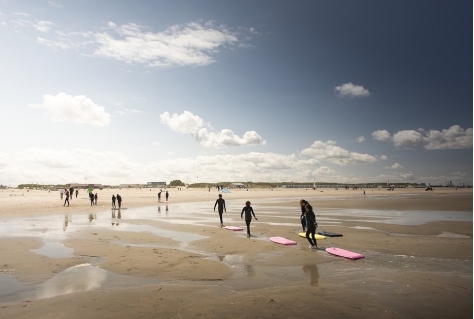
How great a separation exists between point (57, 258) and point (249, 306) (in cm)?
812

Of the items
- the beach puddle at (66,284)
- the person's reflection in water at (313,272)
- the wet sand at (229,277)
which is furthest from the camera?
the person's reflection in water at (313,272)

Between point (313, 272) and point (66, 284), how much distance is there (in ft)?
23.4

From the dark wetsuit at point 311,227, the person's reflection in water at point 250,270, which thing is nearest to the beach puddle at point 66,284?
the person's reflection in water at point 250,270

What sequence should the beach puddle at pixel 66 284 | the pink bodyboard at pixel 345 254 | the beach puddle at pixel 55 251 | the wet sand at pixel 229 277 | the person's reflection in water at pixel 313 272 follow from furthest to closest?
the beach puddle at pixel 55 251
the pink bodyboard at pixel 345 254
the person's reflection in water at pixel 313 272
the beach puddle at pixel 66 284
the wet sand at pixel 229 277

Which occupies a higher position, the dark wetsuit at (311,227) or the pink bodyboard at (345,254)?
the dark wetsuit at (311,227)

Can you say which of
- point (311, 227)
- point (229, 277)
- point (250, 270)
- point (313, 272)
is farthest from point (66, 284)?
point (311, 227)

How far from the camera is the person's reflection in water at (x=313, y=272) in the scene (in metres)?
8.01

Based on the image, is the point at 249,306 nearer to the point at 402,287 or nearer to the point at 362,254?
the point at 402,287

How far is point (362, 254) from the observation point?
11305 millimetres

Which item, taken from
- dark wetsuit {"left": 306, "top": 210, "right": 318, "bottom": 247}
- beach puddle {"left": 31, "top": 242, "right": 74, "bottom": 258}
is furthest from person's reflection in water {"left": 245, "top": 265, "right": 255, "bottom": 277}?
beach puddle {"left": 31, "top": 242, "right": 74, "bottom": 258}

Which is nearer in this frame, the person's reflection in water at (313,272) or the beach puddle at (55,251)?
the person's reflection in water at (313,272)

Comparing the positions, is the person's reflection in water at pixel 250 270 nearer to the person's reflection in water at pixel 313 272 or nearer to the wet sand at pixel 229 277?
the wet sand at pixel 229 277

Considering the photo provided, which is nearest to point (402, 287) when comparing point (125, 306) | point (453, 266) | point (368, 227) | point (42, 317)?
point (453, 266)

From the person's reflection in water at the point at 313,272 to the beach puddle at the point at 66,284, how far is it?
4414 millimetres
